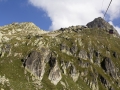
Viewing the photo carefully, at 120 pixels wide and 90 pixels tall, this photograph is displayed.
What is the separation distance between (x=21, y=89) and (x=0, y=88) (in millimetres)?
20730

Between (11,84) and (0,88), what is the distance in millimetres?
12853

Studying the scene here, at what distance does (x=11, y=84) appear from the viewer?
19975cm

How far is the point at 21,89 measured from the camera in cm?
19775

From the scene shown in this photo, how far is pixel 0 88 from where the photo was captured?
190 m

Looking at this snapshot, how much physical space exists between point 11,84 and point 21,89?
11.9 m
